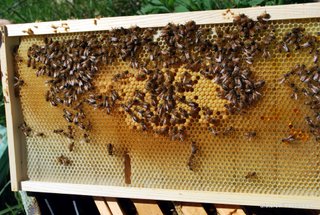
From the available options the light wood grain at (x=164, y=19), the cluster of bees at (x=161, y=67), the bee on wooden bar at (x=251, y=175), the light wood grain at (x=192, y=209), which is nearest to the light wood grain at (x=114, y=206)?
the light wood grain at (x=192, y=209)

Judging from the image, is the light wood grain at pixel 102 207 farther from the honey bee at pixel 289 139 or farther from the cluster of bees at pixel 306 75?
the cluster of bees at pixel 306 75

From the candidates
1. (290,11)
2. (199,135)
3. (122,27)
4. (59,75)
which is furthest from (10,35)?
(290,11)

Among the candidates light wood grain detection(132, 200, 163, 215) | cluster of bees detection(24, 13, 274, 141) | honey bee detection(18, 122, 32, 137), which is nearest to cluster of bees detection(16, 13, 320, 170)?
cluster of bees detection(24, 13, 274, 141)

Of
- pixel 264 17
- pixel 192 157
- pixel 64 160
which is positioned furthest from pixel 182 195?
pixel 264 17

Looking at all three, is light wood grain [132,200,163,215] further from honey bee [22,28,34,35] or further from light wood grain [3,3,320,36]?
honey bee [22,28,34,35]

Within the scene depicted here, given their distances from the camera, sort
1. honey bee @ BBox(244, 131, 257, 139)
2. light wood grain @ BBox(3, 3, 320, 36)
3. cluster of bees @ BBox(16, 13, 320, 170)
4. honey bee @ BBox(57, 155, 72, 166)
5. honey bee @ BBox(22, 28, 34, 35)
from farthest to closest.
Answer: honey bee @ BBox(57, 155, 72, 166) < honey bee @ BBox(22, 28, 34, 35) < honey bee @ BBox(244, 131, 257, 139) < cluster of bees @ BBox(16, 13, 320, 170) < light wood grain @ BBox(3, 3, 320, 36)

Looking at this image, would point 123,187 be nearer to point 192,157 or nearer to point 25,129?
point 192,157
